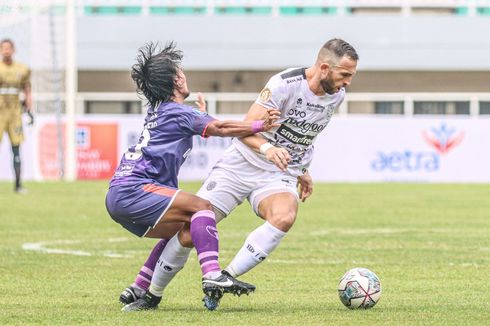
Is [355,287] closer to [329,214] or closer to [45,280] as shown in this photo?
[45,280]

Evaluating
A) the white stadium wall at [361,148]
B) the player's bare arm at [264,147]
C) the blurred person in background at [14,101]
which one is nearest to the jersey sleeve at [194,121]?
the player's bare arm at [264,147]

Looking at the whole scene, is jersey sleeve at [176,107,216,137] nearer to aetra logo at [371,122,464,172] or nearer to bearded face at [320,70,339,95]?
bearded face at [320,70,339,95]

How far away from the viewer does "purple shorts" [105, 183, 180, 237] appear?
7.76 metres

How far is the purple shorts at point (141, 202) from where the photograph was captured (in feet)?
25.5

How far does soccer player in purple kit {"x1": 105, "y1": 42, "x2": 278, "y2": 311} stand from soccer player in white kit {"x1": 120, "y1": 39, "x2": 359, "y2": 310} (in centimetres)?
18

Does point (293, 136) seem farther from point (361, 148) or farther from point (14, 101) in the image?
point (361, 148)

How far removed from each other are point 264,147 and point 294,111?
63 centimetres

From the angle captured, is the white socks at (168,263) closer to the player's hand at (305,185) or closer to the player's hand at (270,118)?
the player's hand at (270,118)

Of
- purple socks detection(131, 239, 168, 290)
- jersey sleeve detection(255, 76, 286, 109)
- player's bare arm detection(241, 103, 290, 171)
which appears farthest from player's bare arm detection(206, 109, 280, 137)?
Answer: purple socks detection(131, 239, 168, 290)

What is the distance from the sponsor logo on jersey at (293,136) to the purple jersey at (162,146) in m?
0.76

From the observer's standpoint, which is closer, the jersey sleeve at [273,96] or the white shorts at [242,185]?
the jersey sleeve at [273,96]

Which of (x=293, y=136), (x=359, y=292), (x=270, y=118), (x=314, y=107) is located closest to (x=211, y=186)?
(x=293, y=136)

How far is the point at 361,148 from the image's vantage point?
2577cm

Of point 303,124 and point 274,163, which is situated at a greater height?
point 303,124
